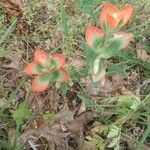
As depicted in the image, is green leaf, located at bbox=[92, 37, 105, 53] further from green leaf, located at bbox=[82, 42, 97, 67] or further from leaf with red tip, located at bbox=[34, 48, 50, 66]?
leaf with red tip, located at bbox=[34, 48, 50, 66]

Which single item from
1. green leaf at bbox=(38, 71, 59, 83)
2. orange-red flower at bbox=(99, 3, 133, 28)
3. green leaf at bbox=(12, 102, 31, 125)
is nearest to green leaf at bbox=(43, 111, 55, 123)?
green leaf at bbox=(12, 102, 31, 125)

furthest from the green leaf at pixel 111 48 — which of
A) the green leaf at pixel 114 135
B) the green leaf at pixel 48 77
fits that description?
the green leaf at pixel 114 135

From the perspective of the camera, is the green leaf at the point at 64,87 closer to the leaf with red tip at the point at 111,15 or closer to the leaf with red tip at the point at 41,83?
the leaf with red tip at the point at 41,83

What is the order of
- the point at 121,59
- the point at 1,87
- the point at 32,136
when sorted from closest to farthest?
the point at 32,136, the point at 1,87, the point at 121,59

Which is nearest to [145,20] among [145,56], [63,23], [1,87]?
[145,56]

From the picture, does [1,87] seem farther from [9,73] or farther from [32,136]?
[32,136]

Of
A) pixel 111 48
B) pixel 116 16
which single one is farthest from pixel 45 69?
pixel 116 16
